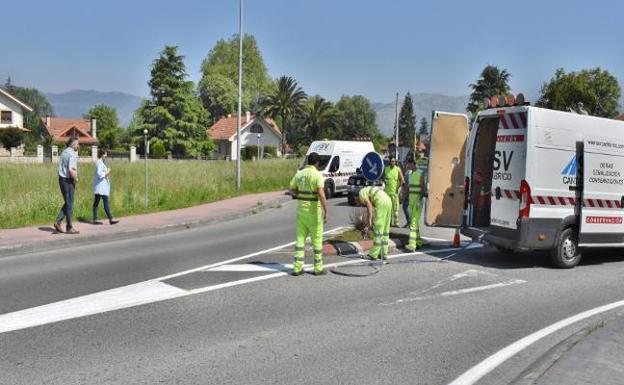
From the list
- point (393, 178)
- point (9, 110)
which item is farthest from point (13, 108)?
point (393, 178)

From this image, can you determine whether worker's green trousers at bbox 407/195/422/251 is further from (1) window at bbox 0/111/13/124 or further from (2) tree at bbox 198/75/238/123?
(2) tree at bbox 198/75/238/123

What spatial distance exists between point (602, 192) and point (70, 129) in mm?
83820

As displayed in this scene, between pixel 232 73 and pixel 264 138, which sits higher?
pixel 232 73

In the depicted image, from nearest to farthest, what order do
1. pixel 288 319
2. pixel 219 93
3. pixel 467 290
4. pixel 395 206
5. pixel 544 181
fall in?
pixel 288 319, pixel 467 290, pixel 544 181, pixel 395 206, pixel 219 93

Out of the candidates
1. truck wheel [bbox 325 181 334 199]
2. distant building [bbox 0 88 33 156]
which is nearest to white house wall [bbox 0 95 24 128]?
distant building [bbox 0 88 33 156]

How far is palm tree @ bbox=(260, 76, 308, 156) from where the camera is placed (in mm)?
75625

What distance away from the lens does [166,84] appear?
63000 millimetres

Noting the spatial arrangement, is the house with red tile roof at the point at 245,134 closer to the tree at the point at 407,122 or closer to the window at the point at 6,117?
the window at the point at 6,117

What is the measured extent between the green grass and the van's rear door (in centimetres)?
1130

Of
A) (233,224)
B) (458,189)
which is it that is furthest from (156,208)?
(458,189)

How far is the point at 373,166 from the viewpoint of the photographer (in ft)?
31.6

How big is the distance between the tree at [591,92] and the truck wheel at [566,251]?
45346 millimetres

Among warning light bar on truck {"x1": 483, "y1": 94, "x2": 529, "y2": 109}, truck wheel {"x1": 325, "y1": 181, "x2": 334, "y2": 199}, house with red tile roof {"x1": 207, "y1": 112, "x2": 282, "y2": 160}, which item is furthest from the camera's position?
house with red tile roof {"x1": 207, "y1": 112, "x2": 282, "y2": 160}

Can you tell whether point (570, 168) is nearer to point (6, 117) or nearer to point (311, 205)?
point (311, 205)
